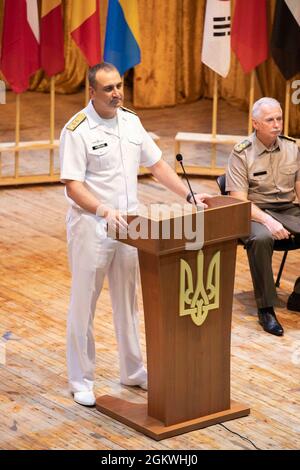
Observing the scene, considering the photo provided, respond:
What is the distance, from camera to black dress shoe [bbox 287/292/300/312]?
601 cm

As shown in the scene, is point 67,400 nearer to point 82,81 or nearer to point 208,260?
point 208,260

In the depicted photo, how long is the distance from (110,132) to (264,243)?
1.46 meters

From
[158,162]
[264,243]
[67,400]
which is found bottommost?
[67,400]

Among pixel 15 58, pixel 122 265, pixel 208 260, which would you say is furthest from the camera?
pixel 15 58

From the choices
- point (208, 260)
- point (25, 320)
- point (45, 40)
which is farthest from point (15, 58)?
point (208, 260)

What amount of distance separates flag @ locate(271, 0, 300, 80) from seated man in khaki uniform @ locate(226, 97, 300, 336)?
2.16m

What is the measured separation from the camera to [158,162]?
4.83 m

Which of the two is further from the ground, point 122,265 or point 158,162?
point 158,162

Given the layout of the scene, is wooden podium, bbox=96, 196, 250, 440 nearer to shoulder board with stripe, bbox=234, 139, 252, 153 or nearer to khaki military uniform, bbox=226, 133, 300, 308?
khaki military uniform, bbox=226, 133, 300, 308

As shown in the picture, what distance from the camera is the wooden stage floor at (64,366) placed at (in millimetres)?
4477

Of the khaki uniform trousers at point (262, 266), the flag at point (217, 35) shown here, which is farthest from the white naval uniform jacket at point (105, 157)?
the flag at point (217, 35)

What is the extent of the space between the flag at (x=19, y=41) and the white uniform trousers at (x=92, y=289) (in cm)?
343

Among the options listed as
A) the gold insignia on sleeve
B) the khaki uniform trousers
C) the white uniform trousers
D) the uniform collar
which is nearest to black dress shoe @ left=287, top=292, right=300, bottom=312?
the khaki uniform trousers

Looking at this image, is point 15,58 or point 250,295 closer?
point 250,295
